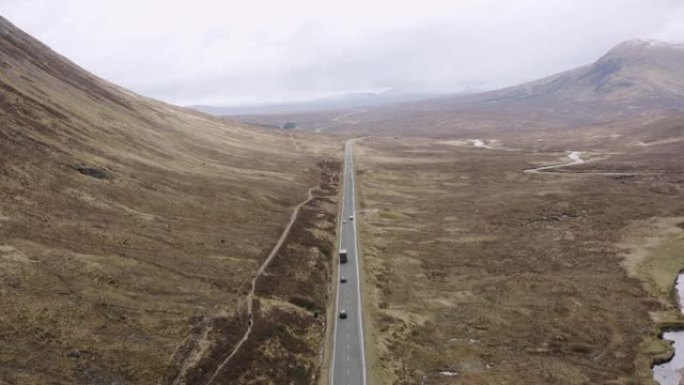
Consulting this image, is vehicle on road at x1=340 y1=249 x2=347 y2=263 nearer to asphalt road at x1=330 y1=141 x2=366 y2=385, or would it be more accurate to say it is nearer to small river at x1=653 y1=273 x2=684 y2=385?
asphalt road at x1=330 y1=141 x2=366 y2=385

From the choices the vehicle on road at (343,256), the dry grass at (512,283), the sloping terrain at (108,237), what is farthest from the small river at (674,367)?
the vehicle on road at (343,256)

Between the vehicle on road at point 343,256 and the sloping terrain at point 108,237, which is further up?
the sloping terrain at point 108,237

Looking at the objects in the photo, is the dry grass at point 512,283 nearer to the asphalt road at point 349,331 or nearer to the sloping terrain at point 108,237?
the asphalt road at point 349,331

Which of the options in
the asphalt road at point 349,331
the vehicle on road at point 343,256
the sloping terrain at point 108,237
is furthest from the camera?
the vehicle on road at point 343,256

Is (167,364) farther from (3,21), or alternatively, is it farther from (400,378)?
Result: (3,21)

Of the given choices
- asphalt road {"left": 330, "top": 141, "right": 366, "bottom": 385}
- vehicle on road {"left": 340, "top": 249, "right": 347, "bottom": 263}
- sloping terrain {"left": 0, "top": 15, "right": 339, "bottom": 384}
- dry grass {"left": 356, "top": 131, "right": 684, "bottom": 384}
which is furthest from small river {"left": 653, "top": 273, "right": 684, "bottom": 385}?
vehicle on road {"left": 340, "top": 249, "right": 347, "bottom": 263}

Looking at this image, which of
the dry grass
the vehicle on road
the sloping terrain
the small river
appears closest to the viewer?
the sloping terrain

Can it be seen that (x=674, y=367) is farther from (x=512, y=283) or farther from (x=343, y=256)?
(x=343, y=256)
